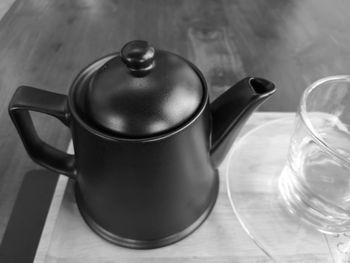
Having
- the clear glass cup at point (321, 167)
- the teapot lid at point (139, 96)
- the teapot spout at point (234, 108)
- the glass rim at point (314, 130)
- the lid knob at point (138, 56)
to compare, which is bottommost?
the clear glass cup at point (321, 167)

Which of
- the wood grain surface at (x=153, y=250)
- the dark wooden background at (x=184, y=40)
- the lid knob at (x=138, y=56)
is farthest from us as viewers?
the dark wooden background at (x=184, y=40)

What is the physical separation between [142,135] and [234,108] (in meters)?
0.14

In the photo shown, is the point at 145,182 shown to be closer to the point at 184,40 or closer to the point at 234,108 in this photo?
the point at 234,108

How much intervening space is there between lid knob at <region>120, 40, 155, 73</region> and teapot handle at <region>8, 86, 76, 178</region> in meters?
0.11

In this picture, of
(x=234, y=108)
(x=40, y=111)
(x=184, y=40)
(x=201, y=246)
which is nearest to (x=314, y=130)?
(x=234, y=108)

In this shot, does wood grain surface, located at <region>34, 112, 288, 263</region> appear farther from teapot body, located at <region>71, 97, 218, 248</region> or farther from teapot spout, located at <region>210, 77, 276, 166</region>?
teapot spout, located at <region>210, 77, 276, 166</region>

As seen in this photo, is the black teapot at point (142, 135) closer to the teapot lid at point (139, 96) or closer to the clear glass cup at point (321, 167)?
the teapot lid at point (139, 96)

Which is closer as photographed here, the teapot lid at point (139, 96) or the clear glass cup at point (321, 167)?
the teapot lid at point (139, 96)

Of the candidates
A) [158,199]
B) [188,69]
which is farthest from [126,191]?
[188,69]

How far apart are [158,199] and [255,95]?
18cm

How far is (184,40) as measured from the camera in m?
1.04

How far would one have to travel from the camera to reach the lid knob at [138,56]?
39 cm

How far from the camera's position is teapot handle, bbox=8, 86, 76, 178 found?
0.44m

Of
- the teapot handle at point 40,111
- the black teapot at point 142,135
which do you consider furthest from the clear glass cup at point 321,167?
the teapot handle at point 40,111
